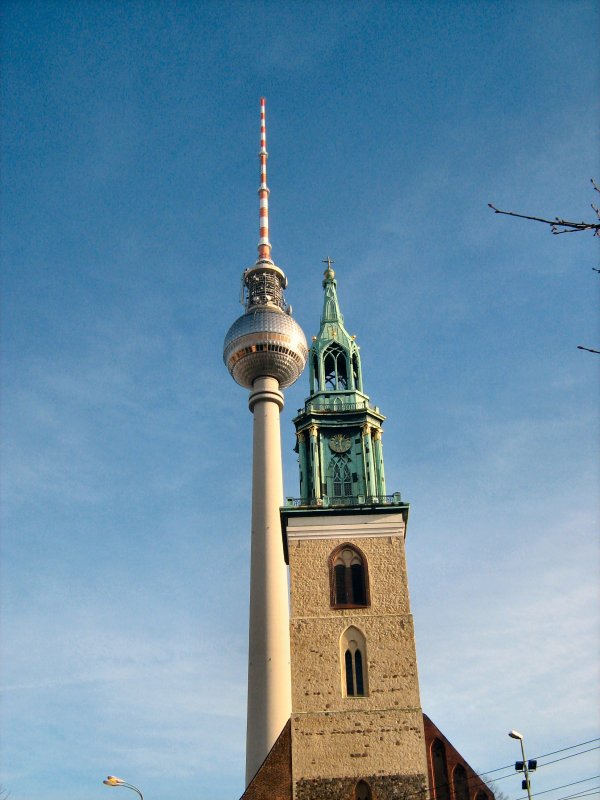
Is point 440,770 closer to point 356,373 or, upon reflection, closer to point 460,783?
point 460,783

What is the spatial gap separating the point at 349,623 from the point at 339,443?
30.6 feet

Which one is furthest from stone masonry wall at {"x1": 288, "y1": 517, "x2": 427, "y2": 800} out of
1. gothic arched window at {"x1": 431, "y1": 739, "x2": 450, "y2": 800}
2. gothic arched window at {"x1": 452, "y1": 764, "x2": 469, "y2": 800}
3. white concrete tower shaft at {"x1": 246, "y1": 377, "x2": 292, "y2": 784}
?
white concrete tower shaft at {"x1": 246, "y1": 377, "x2": 292, "y2": 784}

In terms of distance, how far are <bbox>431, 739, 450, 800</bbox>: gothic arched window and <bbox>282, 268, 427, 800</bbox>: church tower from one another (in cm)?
62

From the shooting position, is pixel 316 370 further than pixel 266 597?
No

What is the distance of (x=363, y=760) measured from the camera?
35000 millimetres

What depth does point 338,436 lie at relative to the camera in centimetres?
4400

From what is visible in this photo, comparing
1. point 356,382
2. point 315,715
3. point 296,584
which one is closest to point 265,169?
point 356,382

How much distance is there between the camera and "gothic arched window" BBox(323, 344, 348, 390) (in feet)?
156

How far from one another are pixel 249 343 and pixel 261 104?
23303 mm

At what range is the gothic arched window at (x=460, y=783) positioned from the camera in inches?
1377

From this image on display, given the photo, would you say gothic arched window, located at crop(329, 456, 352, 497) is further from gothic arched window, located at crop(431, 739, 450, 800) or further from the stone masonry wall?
gothic arched window, located at crop(431, 739, 450, 800)

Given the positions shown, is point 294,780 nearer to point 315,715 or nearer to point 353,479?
point 315,715

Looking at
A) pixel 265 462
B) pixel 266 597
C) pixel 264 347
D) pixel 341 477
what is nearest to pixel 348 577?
pixel 341 477

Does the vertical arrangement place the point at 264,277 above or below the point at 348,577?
above
